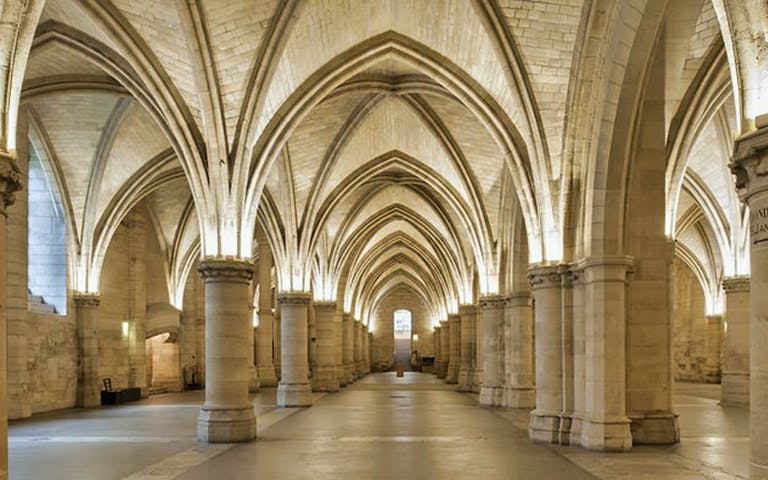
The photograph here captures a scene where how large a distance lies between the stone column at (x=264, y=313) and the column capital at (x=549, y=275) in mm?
20319

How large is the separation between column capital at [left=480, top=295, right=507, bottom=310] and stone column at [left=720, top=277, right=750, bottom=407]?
6647mm

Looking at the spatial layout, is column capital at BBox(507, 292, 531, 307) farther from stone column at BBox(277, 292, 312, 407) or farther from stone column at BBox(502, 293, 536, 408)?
stone column at BBox(277, 292, 312, 407)

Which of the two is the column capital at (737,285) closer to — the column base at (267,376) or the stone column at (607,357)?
the stone column at (607,357)

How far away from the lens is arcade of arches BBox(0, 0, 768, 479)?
13289 mm

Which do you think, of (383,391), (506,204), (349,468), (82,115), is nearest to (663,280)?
(349,468)

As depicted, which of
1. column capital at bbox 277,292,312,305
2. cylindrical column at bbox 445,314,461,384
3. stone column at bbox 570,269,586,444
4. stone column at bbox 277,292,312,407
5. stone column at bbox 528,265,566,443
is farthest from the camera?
cylindrical column at bbox 445,314,461,384

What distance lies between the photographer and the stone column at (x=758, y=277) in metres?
6.96

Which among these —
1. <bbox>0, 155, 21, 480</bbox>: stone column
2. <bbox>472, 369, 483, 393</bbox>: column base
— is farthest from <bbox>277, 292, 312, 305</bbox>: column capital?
<bbox>0, 155, 21, 480</bbox>: stone column

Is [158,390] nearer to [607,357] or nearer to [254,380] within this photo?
[254,380]

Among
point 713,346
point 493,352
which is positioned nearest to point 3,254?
point 493,352

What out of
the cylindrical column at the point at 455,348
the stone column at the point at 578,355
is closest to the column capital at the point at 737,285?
the stone column at the point at 578,355

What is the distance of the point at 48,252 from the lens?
25.3 meters

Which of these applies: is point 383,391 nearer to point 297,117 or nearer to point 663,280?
point 297,117

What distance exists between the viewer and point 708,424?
17.4 metres
